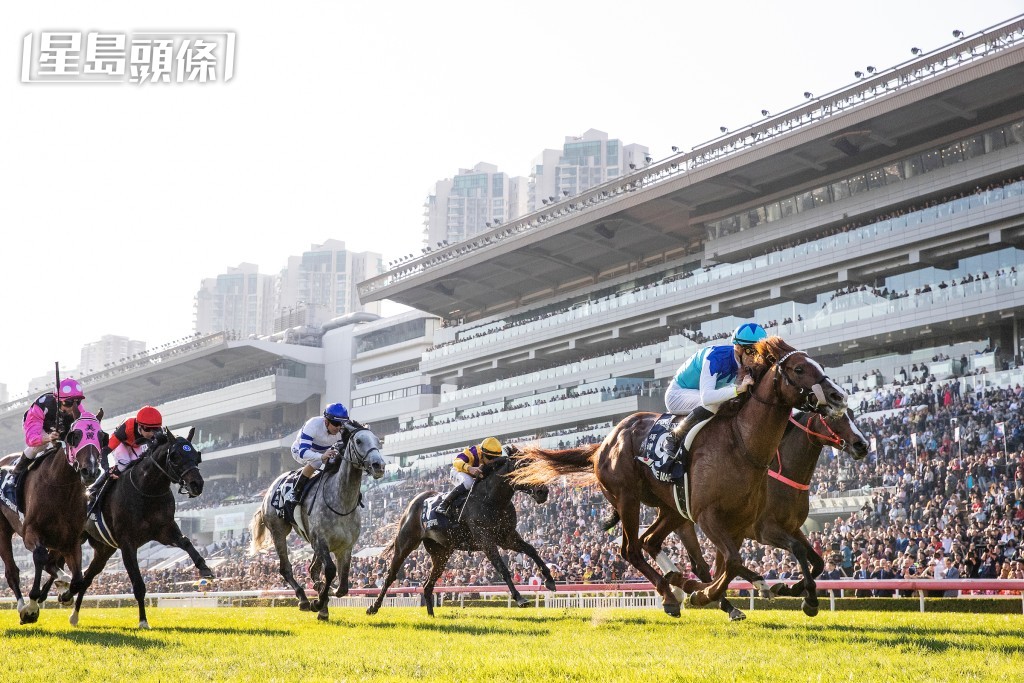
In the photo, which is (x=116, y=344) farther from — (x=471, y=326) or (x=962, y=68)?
(x=962, y=68)

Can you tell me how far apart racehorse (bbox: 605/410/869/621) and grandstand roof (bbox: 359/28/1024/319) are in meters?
25.4

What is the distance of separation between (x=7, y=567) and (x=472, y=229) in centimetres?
11947

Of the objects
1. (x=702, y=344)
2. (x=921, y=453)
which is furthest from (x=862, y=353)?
(x=921, y=453)

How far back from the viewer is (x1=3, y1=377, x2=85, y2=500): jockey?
10508mm

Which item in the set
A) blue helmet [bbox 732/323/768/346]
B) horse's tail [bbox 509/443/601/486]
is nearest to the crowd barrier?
horse's tail [bbox 509/443/601/486]

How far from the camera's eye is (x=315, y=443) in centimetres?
1307

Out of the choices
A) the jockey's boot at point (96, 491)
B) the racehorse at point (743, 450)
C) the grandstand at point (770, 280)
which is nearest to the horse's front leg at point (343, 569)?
the jockey's boot at point (96, 491)

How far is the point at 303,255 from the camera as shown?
495ft

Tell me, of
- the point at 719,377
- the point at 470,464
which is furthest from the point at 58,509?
the point at 719,377

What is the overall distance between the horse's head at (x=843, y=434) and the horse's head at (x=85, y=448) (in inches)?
263

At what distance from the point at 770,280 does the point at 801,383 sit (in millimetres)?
30792

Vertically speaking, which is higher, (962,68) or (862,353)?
(962,68)

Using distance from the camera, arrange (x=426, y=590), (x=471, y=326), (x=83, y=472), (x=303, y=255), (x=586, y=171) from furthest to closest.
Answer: (x=303, y=255)
(x=586, y=171)
(x=471, y=326)
(x=426, y=590)
(x=83, y=472)

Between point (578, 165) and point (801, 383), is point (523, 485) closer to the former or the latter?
point (801, 383)
